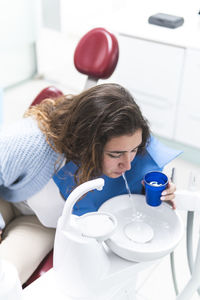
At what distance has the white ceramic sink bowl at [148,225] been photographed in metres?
0.96

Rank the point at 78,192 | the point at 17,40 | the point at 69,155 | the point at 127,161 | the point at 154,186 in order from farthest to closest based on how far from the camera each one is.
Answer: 1. the point at 17,40
2. the point at 69,155
3. the point at 127,161
4. the point at 154,186
5. the point at 78,192

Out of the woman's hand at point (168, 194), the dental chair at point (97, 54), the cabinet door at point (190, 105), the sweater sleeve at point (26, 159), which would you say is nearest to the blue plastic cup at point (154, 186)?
the woman's hand at point (168, 194)

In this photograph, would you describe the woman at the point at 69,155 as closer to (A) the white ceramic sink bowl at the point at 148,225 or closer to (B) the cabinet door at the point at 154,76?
(A) the white ceramic sink bowl at the point at 148,225

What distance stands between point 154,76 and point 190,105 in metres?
0.32

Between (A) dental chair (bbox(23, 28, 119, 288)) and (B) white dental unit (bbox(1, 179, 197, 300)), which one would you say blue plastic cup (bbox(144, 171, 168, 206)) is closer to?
(B) white dental unit (bbox(1, 179, 197, 300))

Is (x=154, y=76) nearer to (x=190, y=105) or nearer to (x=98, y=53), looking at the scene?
(x=190, y=105)

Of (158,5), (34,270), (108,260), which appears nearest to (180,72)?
(158,5)

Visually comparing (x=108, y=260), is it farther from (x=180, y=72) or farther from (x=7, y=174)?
(x=180, y=72)

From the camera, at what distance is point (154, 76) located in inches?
106

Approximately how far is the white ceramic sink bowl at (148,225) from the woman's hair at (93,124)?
0.61 ft

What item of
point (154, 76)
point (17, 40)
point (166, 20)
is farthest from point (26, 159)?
point (17, 40)

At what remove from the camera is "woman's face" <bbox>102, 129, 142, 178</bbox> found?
4.02 feet

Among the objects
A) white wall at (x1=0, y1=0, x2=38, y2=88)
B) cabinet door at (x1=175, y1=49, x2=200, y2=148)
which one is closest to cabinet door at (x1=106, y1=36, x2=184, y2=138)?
cabinet door at (x1=175, y1=49, x2=200, y2=148)

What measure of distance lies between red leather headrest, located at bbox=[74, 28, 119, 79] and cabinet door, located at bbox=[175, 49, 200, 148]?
839 millimetres
